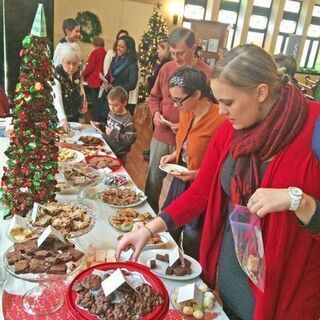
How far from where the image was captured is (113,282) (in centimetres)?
99

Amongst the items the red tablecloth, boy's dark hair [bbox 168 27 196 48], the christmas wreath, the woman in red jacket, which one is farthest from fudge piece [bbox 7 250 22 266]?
the christmas wreath

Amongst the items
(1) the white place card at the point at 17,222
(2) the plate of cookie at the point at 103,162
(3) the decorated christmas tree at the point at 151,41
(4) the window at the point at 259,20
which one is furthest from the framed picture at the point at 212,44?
(1) the white place card at the point at 17,222

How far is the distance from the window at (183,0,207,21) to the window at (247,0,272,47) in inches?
59.3

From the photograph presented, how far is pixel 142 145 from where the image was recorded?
5.41 meters

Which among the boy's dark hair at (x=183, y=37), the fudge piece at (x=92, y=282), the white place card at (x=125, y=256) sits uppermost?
the boy's dark hair at (x=183, y=37)

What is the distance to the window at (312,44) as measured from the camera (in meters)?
10.8

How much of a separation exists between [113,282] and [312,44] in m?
12.1

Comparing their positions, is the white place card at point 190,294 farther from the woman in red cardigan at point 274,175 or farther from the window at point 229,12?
the window at point 229,12

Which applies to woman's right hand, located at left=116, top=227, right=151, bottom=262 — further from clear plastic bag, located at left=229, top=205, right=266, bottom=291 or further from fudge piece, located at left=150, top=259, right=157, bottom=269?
clear plastic bag, located at left=229, top=205, right=266, bottom=291

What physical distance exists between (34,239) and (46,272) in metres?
0.22

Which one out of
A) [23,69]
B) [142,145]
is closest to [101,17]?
[142,145]

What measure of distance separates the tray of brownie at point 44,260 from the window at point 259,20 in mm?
10155

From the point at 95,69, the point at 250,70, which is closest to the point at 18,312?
the point at 250,70

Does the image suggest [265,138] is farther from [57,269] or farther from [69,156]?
[69,156]
